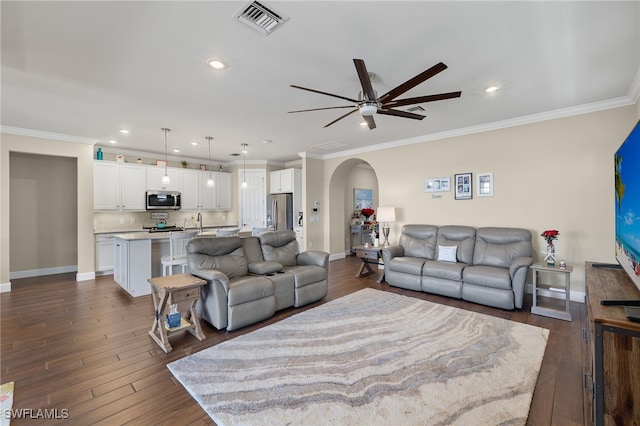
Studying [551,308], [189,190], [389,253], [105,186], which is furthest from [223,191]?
[551,308]

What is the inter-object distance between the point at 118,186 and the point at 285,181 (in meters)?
3.74

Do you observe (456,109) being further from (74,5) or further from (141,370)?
(141,370)

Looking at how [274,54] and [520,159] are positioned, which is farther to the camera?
[520,159]

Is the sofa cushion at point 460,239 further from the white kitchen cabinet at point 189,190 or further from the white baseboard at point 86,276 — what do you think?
the white baseboard at point 86,276

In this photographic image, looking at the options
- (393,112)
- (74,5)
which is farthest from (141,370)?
(393,112)

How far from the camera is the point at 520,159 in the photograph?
4.23 m

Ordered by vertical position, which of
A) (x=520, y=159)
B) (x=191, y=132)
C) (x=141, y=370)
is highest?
(x=191, y=132)

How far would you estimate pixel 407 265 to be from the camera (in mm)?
4371

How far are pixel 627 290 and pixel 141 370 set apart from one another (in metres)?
3.81

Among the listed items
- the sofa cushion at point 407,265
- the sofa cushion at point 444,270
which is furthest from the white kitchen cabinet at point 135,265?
the sofa cushion at point 444,270

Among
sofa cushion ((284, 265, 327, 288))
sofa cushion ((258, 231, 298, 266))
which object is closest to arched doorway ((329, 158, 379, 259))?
sofa cushion ((258, 231, 298, 266))

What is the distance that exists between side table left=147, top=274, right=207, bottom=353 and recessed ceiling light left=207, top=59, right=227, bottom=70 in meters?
2.15

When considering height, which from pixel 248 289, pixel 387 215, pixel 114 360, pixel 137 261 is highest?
pixel 387 215

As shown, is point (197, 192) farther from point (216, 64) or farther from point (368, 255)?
point (216, 64)
